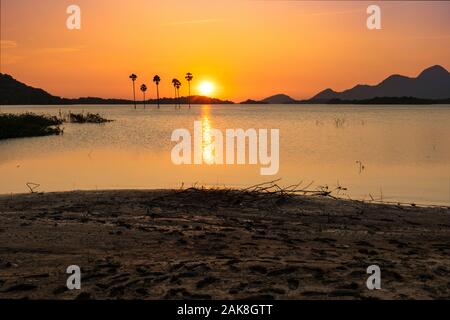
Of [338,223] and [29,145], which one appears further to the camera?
[29,145]

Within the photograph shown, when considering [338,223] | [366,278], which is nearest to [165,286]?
[366,278]

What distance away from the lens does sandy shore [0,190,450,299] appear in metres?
7.25

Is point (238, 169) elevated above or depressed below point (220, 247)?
below

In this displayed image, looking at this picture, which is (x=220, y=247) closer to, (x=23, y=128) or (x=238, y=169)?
(x=238, y=169)

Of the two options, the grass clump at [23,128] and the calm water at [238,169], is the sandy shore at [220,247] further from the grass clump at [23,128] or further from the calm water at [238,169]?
the grass clump at [23,128]

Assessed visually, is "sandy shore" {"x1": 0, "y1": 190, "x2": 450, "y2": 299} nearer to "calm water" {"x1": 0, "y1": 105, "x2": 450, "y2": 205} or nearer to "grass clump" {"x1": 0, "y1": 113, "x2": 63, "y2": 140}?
"calm water" {"x1": 0, "y1": 105, "x2": 450, "y2": 205}

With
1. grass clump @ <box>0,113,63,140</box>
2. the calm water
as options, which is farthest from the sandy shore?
grass clump @ <box>0,113,63,140</box>

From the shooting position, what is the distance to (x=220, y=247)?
9.79 meters

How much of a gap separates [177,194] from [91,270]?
8429 mm

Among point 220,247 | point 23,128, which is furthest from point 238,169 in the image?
point 23,128

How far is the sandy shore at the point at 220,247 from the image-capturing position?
23.8ft

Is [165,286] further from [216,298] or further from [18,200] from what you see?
[18,200]

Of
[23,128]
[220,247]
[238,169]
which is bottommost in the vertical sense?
[238,169]
